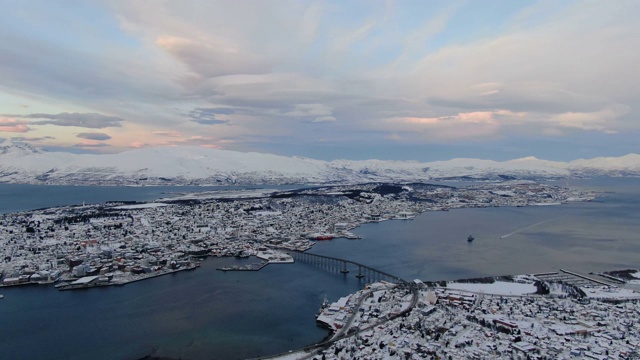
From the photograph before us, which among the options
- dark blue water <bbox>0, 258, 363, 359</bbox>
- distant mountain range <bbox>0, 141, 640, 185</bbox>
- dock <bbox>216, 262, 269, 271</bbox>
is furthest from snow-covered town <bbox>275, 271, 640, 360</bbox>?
distant mountain range <bbox>0, 141, 640, 185</bbox>

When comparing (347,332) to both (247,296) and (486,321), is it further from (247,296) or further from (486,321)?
(247,296)

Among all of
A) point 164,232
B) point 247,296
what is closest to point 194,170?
point 164,232

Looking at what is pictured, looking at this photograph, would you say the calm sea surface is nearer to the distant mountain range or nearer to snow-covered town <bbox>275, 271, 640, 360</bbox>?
snow-covered town <bbox>275, 271, 640, 360</bbox>

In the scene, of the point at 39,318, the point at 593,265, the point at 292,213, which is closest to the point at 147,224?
the point at 292,213

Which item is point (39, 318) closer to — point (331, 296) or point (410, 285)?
point (331, 296)

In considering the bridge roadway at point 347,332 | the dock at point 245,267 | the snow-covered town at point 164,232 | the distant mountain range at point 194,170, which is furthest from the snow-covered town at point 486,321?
the distant mountain range at point 194,170
